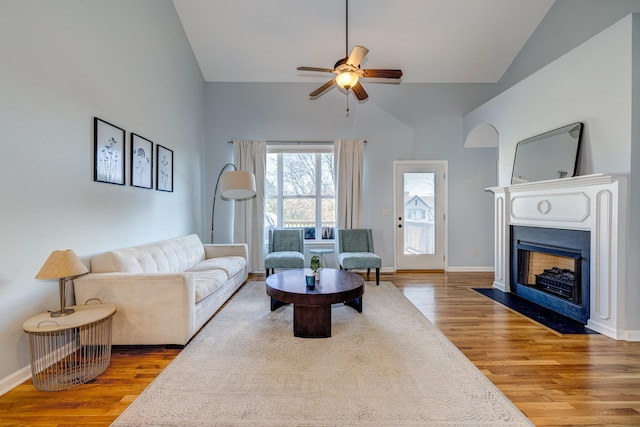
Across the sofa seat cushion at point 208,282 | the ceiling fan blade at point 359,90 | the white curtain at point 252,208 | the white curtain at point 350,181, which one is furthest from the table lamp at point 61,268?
the white curtain at point 350,181

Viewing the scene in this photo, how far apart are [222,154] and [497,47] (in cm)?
520

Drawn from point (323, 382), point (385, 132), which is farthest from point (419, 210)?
point (323, 382)

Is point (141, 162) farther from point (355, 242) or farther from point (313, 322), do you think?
point (355, 242)

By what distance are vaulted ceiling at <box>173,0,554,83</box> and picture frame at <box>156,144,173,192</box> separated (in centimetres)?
211

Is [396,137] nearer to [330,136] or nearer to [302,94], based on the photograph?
[330,136]

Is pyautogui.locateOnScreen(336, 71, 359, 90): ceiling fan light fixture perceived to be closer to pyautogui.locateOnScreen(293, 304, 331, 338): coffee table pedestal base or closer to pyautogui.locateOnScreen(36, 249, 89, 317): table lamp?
pyautogui.locateOnScreen(293, 304, 331, 338): coffee table pedestal base

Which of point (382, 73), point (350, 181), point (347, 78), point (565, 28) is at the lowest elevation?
point (350, 181)

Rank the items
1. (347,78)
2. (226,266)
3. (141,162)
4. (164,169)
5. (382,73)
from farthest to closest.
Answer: (164,169), (226,266), (141,162), (382,73), (347,78)

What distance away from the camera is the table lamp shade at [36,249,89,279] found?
6.65 feet

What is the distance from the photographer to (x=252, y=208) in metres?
5.42

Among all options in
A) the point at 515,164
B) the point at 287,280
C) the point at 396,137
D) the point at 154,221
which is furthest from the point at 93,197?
the point at 515,164

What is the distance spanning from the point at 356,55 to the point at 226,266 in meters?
2.97

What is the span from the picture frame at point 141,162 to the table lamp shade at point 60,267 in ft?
4.75

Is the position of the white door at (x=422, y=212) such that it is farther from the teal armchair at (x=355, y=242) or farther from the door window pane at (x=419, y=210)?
the teal armchair at (x=355, y=242)
